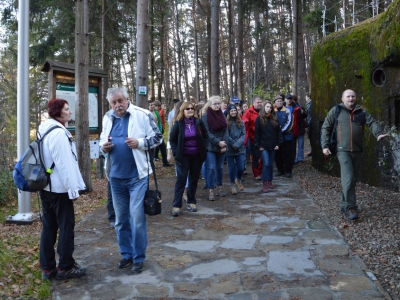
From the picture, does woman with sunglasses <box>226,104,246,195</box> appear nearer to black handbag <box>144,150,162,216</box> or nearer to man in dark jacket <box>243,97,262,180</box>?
man in dark jacket <box>243,97,262,180</box>

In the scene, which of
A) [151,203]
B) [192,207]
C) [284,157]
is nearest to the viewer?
[151,203]

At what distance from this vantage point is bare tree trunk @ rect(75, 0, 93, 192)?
329 inches

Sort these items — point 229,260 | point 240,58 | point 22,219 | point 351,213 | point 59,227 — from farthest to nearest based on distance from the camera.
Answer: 1. point 240,58
2. point 22,219
3. point 351,213
4. point 229,260
5. point 59,227

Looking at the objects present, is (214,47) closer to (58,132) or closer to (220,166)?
A: (220,166)

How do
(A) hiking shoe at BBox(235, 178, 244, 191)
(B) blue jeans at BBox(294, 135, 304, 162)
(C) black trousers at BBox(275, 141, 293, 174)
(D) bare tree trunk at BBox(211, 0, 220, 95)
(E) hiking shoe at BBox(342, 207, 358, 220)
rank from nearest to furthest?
(E) hiking shoe at BBox(342, 207, 358, 220) < (A) hiking shoe at BBox(235, 178, 244, 191) < (C) black trousers at BBox(275, 141, 293, 174) < (B) blue jeans at BBox(294, 135, 304, 162) < (D) bare tree trunk at BBox(211, 0, 220, 95)

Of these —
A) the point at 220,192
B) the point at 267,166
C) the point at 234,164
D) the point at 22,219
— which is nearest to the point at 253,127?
the point at 267,166

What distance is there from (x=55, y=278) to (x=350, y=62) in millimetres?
7705

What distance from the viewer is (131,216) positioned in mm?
4586

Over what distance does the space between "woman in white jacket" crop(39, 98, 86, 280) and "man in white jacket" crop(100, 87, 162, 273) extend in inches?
17.2

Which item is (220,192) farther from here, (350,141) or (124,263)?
(124,263)

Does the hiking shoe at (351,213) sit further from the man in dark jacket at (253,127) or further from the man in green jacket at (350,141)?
the man in dark jacket at (253,127)

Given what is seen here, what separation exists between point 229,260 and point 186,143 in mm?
2591

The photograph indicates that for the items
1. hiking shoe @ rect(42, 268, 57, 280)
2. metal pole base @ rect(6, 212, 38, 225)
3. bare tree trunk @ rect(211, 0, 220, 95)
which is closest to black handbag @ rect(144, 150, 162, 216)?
hiking shoe @ rect(42, 268, 57, 280)

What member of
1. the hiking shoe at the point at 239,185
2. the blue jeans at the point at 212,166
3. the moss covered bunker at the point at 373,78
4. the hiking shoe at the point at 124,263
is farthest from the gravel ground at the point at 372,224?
the hiking shoe at the point at 124,263
